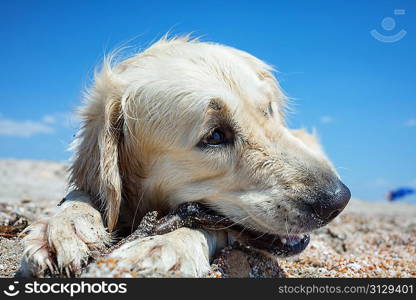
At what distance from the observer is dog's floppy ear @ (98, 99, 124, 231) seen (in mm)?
3908

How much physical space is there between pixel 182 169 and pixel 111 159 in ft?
1.99

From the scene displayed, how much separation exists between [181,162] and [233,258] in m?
0.84

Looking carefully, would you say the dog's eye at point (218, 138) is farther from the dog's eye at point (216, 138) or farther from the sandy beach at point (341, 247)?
the sandy beach at point (341, 247)

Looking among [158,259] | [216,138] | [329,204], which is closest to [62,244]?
[158,259]

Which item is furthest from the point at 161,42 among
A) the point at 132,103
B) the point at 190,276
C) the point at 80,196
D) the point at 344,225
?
the point at 344,225

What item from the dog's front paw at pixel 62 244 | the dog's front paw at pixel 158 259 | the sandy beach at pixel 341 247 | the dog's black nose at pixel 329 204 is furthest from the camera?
the sandy beach at pixel 341 247

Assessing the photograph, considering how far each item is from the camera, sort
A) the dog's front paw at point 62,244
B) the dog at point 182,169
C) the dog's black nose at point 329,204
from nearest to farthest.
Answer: the dog's front paw at point 62,244 < the dog at point 182,169 < the dog's black nose at point 329,204

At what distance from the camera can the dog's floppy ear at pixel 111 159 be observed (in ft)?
12.8

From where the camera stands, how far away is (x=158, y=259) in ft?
9.79

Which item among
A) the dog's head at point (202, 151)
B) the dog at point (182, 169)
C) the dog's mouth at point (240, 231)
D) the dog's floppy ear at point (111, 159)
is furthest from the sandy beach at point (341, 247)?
the dog's floppy ear at point (111, 159)

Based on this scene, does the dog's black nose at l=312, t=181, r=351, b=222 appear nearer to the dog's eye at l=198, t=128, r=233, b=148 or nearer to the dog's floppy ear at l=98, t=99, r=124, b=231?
the dog's eye at l=198, t=128, r=233, b=148

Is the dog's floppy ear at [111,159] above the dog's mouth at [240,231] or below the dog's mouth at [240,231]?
above

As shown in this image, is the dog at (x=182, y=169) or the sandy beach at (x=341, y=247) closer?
the dog at (x=182, y=169)

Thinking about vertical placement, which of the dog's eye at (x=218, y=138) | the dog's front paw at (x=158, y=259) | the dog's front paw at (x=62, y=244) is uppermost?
the dog's eye at (x=218, y=138)
